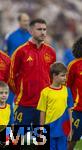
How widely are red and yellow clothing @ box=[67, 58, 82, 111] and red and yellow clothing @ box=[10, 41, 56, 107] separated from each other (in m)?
0.47

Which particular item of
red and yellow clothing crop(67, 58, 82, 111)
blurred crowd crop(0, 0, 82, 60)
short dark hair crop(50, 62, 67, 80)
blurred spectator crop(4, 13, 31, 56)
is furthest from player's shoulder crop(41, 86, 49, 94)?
blurred crowd crop(0, 0, 82, 60)

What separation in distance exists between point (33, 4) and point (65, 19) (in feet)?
3.38

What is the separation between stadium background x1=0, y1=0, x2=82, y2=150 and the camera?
24703 mm

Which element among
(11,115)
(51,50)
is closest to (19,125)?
(11,115)

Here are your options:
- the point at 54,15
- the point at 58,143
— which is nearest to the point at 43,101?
the point at 58,143

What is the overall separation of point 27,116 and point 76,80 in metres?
0.95

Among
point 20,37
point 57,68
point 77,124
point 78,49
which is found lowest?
point 77,124

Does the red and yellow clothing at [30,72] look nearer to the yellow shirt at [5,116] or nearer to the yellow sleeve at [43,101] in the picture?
the yellow shirt at [5,116]

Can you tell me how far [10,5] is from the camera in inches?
984

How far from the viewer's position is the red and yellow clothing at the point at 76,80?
1235 cm

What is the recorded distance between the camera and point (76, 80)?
12.4m

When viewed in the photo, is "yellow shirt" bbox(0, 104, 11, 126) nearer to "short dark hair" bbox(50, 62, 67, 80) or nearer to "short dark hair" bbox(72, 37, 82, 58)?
"short dark hair" bbox(50, 62, 67, 80)

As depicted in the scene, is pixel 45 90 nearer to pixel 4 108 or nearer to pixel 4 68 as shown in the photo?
pixel 4 108

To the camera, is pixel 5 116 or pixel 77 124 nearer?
pixel 77 124
